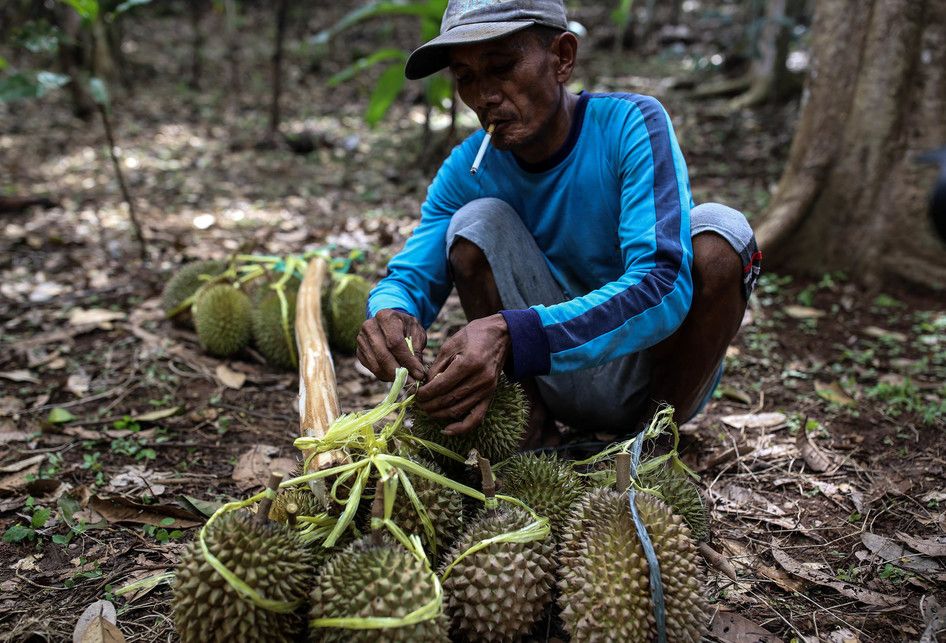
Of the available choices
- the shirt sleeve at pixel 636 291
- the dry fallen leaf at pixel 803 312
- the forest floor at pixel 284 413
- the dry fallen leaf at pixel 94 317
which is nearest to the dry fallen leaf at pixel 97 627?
the forest floor at pixel 284 413

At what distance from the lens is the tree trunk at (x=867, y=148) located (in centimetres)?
373

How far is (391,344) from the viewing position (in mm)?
2064

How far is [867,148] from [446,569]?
3629 millimetres

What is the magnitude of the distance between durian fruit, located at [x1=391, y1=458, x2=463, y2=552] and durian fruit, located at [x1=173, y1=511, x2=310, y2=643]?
28 cm

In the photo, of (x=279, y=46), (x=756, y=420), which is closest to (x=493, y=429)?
(x=756, y=420)

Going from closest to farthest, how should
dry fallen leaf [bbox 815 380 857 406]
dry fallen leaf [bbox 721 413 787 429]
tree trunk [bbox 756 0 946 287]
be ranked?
dry fallen leaf [bbox 721 413 787 429] < dry fallen leaf [bbox 815 380 857 406] < tree trunk [bbox 756 0 946 287]

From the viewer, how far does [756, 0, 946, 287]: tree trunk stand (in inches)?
147

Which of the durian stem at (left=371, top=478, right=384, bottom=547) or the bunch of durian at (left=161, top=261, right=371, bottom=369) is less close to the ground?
the durian stem at (left=371, top=478, right=384, bottom=547)

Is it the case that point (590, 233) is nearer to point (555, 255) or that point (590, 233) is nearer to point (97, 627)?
point (555, 255)

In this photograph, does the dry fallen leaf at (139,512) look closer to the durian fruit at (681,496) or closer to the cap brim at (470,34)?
the durian fruit at (681,496)

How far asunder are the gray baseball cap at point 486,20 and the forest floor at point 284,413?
164 cm

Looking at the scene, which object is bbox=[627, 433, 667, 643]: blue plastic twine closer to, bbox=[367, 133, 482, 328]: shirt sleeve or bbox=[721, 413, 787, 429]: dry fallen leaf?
bbox=[367, 133, 482, 328]: shirt sleeve

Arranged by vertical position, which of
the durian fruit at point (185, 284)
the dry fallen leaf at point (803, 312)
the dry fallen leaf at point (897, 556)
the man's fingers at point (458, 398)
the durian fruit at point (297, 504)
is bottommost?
the dry fallen leaf at point (803, 312)

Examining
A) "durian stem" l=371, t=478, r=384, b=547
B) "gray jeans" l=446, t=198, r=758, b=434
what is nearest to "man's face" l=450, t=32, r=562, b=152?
"gray jeans" l=446, t=198, r=758, b=434
